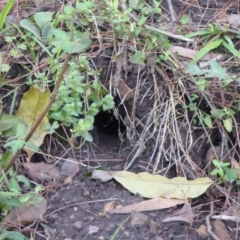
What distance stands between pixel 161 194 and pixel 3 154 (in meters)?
0.64

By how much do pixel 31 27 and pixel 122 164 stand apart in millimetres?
774

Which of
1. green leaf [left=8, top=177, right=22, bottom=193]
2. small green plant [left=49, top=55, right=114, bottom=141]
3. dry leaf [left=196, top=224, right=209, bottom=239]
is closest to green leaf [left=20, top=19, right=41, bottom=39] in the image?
small green plant [left=49, top=55, right=114, bottom=141]

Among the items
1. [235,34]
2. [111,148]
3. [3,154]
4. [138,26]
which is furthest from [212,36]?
[3,154]

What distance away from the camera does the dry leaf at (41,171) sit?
7.66ft

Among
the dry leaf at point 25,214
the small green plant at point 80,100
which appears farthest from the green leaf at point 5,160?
the small green plant at point 80,100

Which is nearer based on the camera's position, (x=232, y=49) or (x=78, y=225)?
(x=78, y=225)

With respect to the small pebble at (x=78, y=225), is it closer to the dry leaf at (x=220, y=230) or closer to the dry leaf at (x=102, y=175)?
the dry leaf at (x=102, y=175)

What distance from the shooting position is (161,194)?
7.42 ft

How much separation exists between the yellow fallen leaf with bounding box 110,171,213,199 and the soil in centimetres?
3

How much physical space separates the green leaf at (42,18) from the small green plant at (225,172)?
3.30 ft

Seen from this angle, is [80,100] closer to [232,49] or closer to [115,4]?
[115,4]

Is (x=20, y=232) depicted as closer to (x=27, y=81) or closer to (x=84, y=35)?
(x=27, y=81)

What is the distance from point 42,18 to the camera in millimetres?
2707

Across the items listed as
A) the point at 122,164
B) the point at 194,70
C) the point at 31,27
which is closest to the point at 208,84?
the point at 194,70
